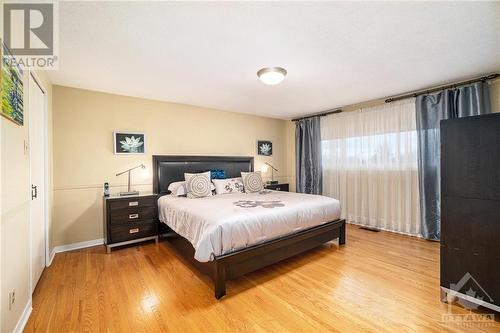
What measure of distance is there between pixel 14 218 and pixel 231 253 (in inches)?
66.9

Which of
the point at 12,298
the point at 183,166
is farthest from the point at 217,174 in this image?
the point at 12,298

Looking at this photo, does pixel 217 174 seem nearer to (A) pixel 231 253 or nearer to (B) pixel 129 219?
(B) pixel 129 219

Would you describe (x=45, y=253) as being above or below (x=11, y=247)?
below

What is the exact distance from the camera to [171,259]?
9.44ft

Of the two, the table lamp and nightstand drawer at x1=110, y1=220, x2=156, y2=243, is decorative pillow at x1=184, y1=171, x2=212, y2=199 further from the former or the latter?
the table lamp

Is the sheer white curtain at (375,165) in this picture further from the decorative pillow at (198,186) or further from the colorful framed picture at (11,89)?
the colorful framed picture at (11,89)

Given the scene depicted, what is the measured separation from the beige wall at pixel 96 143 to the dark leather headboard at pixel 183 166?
6.2 inches

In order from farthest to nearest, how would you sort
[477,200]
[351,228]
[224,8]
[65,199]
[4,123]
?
[351,228], [65,199], [477,200], [224,8], [4,123]

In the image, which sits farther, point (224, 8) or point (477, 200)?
point (477, 200)

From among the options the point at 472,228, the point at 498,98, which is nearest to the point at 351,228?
the point at 472,228

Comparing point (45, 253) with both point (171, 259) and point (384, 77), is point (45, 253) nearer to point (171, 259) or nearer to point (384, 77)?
point (171, 259)

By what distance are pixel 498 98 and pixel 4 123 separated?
519cm

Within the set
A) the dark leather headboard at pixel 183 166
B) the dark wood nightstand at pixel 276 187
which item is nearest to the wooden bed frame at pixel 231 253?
the dark leather headboard at pixel 183 166

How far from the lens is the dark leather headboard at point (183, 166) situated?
3.83 meters
